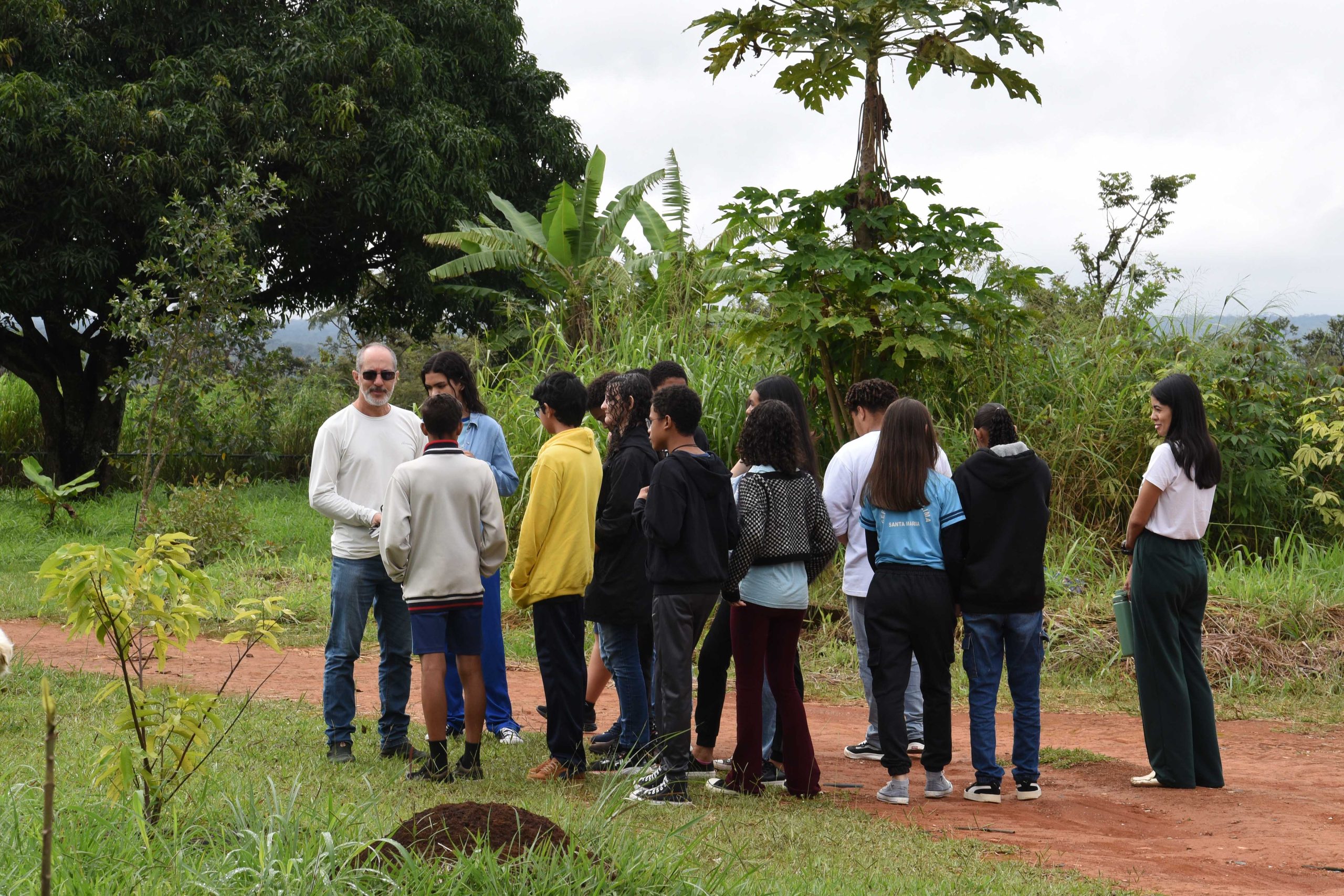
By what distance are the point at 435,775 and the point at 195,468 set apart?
1757 cm

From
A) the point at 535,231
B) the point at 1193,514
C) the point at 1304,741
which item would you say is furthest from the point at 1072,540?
the point at 535,231

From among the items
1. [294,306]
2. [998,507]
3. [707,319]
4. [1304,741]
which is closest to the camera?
[998,507]

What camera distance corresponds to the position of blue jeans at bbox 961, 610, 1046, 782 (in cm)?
559

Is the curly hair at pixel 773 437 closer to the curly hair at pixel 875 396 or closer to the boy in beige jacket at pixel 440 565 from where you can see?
the curly hair at pixel 875 396

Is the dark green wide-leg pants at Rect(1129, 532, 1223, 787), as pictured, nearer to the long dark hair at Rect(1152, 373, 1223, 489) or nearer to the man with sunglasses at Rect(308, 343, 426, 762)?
the long dark hair at Rect(1152, 373, 1223, 489)

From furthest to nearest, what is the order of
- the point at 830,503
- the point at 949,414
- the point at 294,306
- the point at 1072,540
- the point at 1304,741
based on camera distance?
the point at 294,306 → the point at 949,414 → the point at 1072,540 → the point at 1304,741 → the point at 830,503

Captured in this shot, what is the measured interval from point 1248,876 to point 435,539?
352 cm

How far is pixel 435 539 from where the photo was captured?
17.3ft

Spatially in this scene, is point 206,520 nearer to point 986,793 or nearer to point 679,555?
point 679,555

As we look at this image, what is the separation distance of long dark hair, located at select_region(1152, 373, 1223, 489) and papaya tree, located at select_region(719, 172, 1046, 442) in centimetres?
377

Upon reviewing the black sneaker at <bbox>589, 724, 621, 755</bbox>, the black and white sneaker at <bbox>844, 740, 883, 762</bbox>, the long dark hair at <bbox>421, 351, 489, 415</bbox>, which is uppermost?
the long dark hair at <bbox>421, 351, 489, 415</bbox>

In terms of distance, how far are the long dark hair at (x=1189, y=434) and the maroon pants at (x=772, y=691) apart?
2.11 meters

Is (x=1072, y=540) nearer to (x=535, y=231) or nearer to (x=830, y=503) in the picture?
(x=830, y=503)

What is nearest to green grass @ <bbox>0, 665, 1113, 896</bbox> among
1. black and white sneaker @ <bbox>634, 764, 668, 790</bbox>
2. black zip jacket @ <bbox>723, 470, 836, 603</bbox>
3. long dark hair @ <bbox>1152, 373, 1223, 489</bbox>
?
black and white sneaker @ <bbox>634, 764, 668, 790</bbox>
